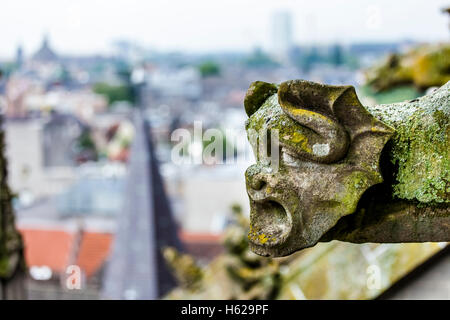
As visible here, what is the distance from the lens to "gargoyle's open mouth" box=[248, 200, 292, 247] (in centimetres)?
173

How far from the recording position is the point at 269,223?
69.6 inches

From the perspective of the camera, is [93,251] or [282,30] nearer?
[93,251]

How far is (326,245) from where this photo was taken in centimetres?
450

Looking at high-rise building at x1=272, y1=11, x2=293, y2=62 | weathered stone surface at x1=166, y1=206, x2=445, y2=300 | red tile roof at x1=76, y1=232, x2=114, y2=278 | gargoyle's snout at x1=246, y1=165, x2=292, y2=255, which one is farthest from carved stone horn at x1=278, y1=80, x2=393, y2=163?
high-rise building at x1=272, y1=11, x2=293, y2=62

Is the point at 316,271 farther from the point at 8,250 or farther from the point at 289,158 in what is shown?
the point at 289,158

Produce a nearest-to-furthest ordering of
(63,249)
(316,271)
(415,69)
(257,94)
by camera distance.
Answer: (257,94) < (316,271) < (415,69) < (63,249)

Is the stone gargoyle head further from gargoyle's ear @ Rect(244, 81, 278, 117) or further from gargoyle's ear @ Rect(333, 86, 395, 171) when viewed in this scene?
gargoyle's ear @ Rect(244, 81, 278, 117)

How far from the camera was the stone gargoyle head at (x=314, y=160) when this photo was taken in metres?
1.68

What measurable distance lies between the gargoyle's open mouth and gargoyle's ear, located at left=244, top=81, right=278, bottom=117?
27cm

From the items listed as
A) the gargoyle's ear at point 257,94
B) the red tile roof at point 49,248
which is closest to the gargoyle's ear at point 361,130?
the gargoyle's ear at point 257,94

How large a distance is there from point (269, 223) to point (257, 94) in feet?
1.13

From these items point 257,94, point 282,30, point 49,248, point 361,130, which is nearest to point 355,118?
point 361,130

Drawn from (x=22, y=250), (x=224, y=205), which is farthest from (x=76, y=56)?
(x=22, y=250)

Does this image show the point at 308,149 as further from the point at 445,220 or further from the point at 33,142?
the point at 33,142
